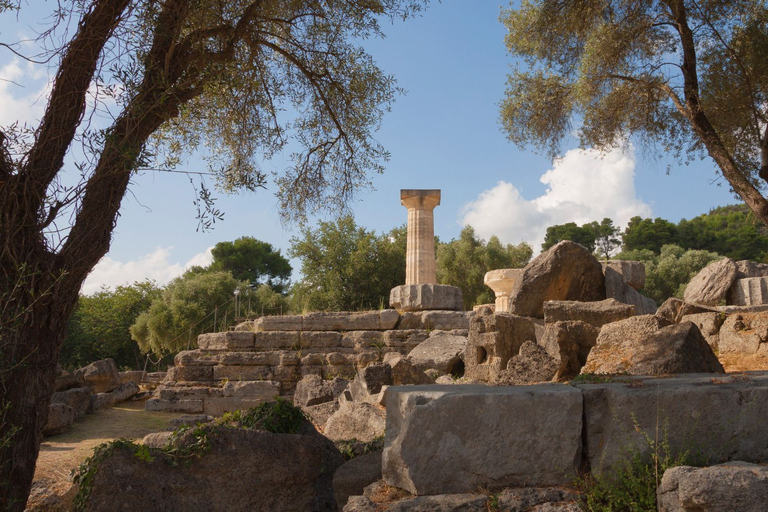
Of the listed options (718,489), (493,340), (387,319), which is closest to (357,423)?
(493,340)

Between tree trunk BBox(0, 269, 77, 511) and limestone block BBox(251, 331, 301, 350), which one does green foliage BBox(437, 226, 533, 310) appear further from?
tree trunk BBox(0, 269, 77, 511)

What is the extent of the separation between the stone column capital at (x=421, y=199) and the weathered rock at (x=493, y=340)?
12304 millimetres

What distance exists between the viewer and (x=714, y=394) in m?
4.02

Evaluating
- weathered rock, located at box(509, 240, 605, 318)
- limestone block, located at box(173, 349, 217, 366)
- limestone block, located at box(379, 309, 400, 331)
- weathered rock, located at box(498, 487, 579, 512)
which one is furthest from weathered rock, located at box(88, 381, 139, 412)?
weathered rock, located at box(498, 487, 579, 512)

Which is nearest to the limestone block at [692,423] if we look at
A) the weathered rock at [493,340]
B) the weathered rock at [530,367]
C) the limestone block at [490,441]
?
the limestone block at [490,441]

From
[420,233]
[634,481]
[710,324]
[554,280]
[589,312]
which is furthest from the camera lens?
[420,233]

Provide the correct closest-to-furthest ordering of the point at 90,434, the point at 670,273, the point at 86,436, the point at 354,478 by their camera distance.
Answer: the point at 354,478
the point at 86,436
the point at 90,434
the point at 670,273

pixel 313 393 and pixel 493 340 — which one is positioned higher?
pixel 493 340

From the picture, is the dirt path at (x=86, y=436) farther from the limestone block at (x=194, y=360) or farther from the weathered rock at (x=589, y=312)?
the weathered rock at (x=589, y=312)

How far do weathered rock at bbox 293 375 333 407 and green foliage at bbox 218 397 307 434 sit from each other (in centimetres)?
455

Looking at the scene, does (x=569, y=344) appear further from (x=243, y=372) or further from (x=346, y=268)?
(x=346, y=268)

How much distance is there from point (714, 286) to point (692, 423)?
1000cm

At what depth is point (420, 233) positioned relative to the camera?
20703 millimetres

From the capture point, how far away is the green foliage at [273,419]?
5504 mm
